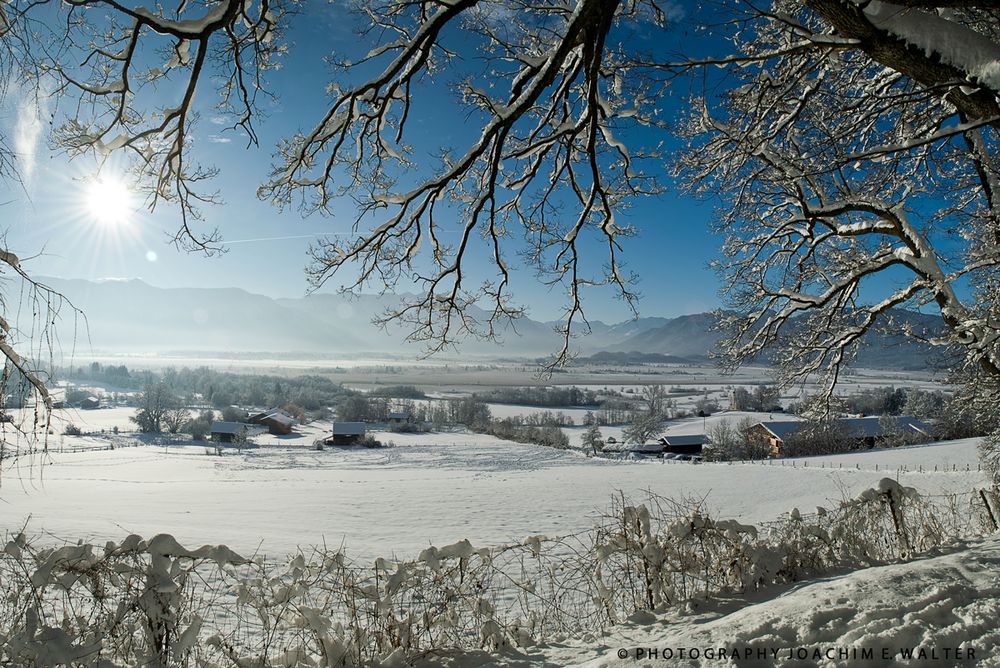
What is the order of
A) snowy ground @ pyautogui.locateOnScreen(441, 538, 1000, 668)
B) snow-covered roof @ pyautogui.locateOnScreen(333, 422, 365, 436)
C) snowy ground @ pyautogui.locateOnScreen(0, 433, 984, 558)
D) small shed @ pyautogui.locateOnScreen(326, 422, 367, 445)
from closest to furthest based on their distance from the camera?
snowy ground @ pyautogui.locateOnScreen(441, 538, 1000, 668) < snowy ground @ pyautogui.locateOnScreen(0, 433, 984, 558) < small shed @ pyautogui.locateOnScreen(326, 422, 367, 445) < snow-covered roof @ pyautogui.locateOnScreen(333, 422, 365, 436)

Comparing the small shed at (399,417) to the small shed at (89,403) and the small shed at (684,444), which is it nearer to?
the small shed at (684,444)

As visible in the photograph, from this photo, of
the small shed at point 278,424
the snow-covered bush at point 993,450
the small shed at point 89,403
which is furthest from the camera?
the small shed at point 89,403

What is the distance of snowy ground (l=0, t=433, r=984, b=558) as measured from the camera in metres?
15.2

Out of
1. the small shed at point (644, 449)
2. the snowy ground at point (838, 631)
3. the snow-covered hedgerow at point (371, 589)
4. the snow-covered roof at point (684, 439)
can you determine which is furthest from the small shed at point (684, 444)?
the snowy ground at point (838, 631)

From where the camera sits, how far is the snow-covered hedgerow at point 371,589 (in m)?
2.58

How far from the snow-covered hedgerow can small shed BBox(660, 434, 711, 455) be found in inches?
2318

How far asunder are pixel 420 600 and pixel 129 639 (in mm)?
1554

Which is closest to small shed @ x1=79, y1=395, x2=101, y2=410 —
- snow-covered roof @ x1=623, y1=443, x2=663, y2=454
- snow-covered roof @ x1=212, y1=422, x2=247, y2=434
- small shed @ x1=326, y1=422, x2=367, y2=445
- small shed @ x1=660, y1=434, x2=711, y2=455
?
snow-covered roof @ x1=212, y1=422, x2=247, y2=434

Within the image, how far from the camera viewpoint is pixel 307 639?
3.18 metres

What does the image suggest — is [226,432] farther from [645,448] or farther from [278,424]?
[645,448]

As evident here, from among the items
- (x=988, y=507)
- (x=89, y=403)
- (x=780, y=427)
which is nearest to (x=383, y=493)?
(x=988, y=507)

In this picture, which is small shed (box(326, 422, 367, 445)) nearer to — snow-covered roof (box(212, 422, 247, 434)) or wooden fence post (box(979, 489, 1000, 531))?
snow-covered roof (box(212, 422, 247, 434))

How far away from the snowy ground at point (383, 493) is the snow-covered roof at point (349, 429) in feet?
57.8

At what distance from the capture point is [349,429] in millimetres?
64562
